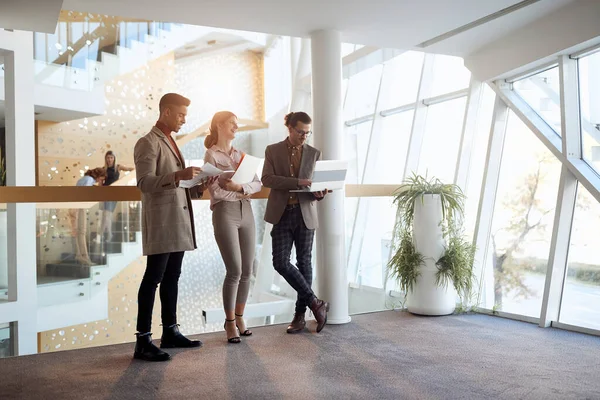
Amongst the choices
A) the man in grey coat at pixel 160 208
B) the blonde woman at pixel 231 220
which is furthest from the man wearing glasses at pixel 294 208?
the man in grey coat at pixel 160 208

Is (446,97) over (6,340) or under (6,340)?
over

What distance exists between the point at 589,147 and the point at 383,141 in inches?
129

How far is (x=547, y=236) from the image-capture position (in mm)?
5219

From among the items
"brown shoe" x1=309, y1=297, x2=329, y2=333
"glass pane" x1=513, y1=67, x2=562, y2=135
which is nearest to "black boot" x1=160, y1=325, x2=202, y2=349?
"brown shoe" x1=309, y1=297, x2=329, y2=333

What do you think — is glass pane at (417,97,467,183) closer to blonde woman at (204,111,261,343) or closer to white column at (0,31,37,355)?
blonde woman at (204,111,261,343)

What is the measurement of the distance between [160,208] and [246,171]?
606 millimetres

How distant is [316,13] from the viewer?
15.0ft

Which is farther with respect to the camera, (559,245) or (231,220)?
(559,245)

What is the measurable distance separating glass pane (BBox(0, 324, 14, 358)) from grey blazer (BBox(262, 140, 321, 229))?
2.18 meters

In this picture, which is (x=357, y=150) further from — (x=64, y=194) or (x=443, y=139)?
(x=64, y=194)

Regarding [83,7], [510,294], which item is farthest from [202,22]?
[510,294]

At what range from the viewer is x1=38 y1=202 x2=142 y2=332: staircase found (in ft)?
18.1

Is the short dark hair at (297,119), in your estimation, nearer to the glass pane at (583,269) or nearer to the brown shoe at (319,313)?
the brown shoe at (319,313)

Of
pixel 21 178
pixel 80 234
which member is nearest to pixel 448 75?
pixel 80 234
